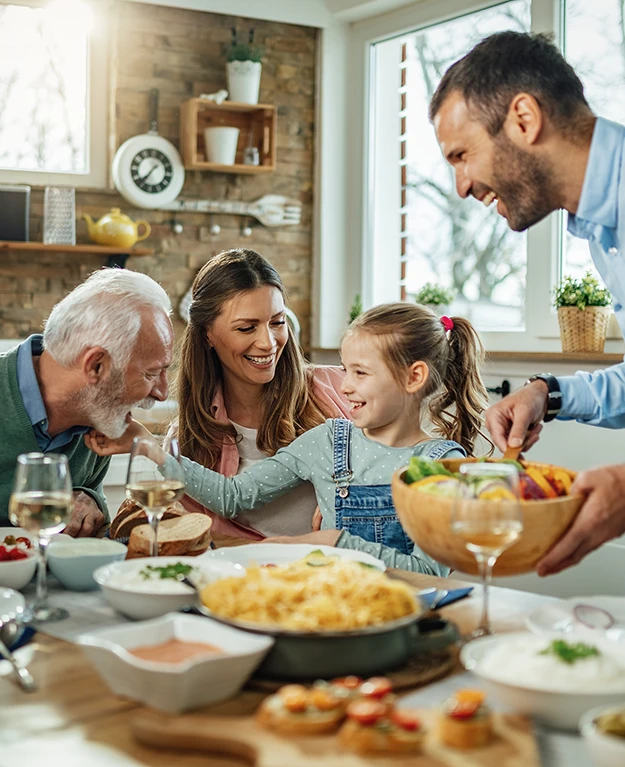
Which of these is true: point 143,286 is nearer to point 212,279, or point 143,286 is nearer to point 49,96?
point 212,279

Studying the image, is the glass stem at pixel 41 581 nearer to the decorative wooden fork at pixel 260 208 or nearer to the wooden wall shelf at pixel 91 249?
the wooden wall shelf at pixel 91 249

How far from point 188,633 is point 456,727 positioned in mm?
336

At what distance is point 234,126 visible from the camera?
15.7 feet

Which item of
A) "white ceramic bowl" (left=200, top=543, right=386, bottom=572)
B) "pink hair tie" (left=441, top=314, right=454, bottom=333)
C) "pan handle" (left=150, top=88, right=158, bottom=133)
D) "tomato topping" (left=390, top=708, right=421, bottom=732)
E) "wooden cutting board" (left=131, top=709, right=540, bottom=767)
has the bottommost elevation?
"wooden cutting board" (left=131, top=709, right=540, bottom=767)

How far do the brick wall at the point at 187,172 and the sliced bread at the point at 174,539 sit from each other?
282cm

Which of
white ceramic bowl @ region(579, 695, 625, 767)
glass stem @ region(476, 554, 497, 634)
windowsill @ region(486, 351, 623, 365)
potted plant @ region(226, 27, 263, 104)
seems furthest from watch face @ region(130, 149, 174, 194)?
white ceramic bowl @ region(579, 695, 625, 767)

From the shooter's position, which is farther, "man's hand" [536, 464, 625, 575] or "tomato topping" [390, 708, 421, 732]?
"man's hand" [536, 464, 625, 575]

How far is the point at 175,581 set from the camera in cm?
135

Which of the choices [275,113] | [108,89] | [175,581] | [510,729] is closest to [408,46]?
[275,113]

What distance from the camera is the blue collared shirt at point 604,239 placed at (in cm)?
178

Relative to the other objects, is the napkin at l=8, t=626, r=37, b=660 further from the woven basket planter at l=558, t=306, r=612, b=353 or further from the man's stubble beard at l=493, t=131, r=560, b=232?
the woven basket planter at l=558, t=306, r=612, b=353

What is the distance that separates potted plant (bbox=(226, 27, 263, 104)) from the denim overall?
115 inches

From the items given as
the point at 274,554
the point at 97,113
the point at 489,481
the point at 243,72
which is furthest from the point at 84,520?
the point at 243,72

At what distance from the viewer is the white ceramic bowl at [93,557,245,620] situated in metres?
1.29
